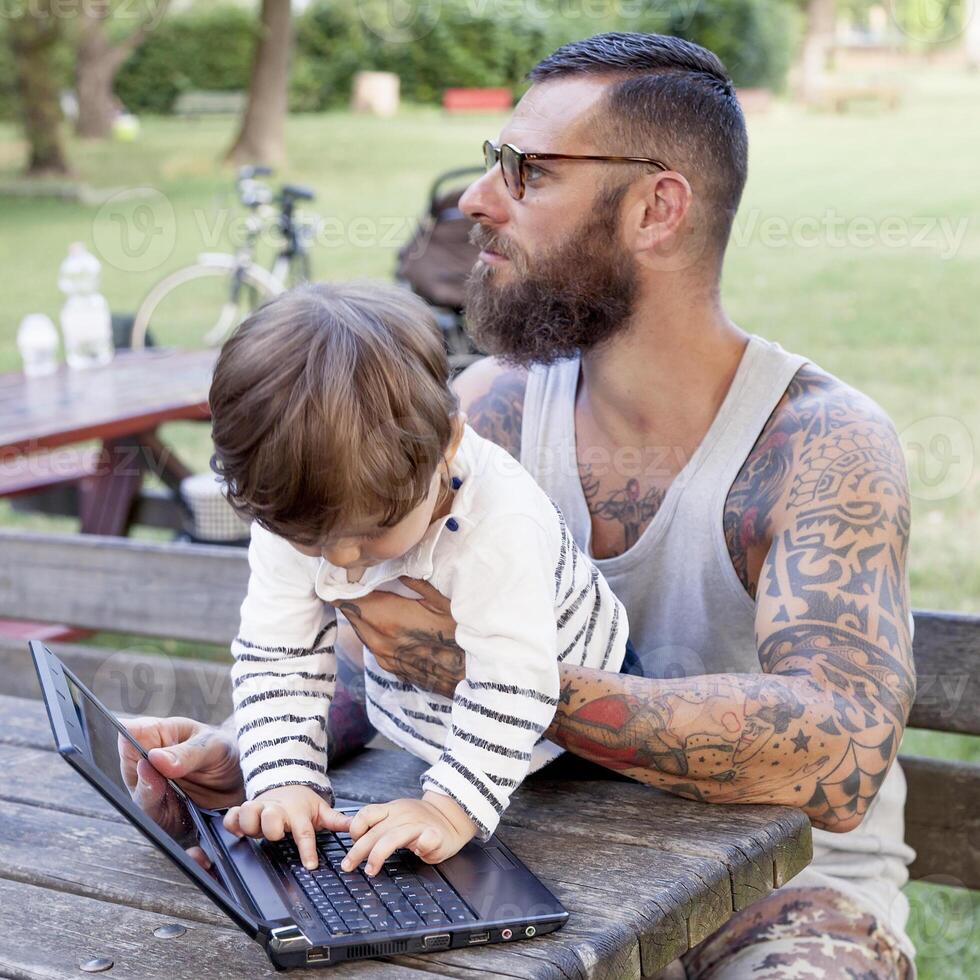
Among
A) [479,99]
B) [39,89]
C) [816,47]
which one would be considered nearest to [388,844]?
[479,99]

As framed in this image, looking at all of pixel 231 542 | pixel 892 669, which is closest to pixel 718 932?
pixel 892 669

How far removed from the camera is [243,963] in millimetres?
1351

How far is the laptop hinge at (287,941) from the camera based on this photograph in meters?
1.32

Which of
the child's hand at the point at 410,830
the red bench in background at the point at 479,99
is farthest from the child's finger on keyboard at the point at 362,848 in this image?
the red bench in background at the point at 479,99

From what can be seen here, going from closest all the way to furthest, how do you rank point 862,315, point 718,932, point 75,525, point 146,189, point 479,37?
1. point 718,932
2. point 75,525
3. point 862,315
4. point 146,189
5. point 479,37

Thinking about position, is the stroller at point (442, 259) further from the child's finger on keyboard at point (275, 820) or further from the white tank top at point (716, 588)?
the child's finger on keyboard at point (275, 820)

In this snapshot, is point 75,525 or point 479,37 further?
point 479,37

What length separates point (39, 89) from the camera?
68.3 ft

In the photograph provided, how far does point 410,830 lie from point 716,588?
29.8 inches

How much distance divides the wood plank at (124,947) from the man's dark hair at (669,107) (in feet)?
4.76

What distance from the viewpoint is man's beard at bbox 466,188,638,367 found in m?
2.28

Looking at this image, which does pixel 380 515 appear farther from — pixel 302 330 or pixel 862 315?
pixel 862 315

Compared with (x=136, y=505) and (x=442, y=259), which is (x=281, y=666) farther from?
(x=442, y=259)

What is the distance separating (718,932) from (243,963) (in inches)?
33.6
